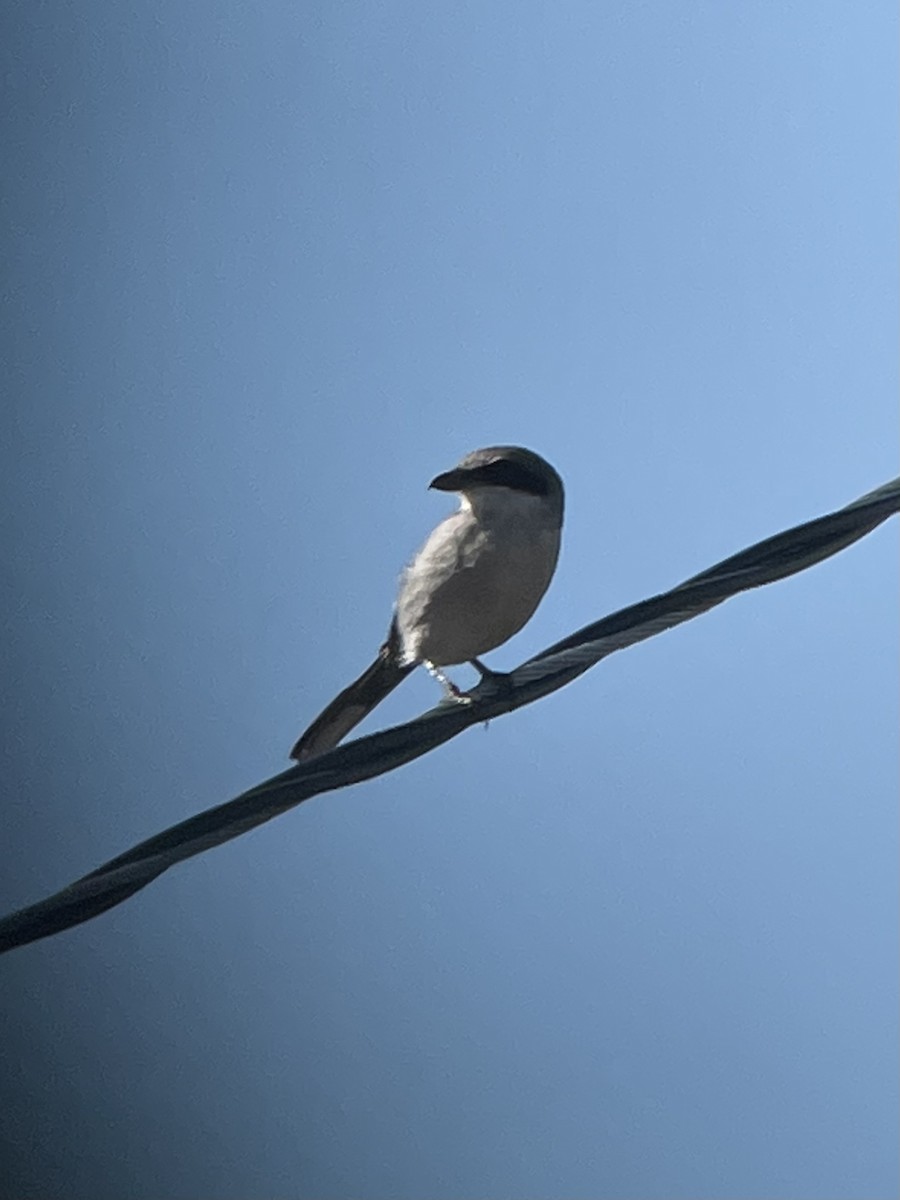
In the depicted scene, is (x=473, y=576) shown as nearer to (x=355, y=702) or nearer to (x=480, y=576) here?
(x=480, y=576)

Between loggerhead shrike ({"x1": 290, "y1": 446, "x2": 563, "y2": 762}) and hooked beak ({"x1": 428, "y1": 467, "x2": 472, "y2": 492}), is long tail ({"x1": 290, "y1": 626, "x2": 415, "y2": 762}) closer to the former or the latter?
loggerhead shrike ({"x1": 290, "y1": 446, "x2": 563, "y2": 762})

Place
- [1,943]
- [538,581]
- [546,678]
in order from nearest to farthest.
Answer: [1,943]
[546,678]
[538,581]

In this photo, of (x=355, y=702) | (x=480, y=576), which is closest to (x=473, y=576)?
(x=480, y=576)

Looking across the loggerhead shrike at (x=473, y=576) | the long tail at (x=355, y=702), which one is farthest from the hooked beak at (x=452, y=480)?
the long tail at (x=355, y=702)

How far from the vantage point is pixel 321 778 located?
1.30 meters

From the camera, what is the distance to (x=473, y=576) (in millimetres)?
2080

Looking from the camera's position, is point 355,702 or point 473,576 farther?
point 355,702

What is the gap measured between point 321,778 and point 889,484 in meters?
0.55

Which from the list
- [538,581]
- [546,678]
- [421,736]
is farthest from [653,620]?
[538,581]

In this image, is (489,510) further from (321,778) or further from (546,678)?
(321,778)

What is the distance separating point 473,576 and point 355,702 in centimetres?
29

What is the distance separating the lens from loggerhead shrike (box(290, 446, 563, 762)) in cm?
208

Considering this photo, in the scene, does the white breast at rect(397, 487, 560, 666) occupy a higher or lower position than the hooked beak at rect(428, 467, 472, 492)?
lower

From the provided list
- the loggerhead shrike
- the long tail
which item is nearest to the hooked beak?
the loggerhead shrike
